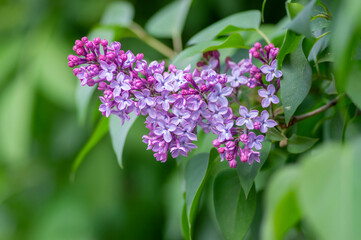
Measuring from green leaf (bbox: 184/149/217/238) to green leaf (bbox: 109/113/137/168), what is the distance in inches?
4.5

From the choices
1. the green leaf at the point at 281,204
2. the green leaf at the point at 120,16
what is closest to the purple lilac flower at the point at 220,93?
the green leaf at the point at 281,204

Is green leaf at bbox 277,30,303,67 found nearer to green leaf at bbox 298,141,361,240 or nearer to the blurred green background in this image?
green leaf at bbox 298,141,361,240

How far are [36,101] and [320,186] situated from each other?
1.53 metres

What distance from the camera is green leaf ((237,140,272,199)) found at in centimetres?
70

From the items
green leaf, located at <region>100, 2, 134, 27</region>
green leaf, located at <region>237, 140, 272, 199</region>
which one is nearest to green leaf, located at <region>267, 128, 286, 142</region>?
green leaf, located at <region>237, 140, 272, 199</region>

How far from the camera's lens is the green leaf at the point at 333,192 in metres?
0.42

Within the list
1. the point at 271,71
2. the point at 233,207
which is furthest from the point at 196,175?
the point at 271,71

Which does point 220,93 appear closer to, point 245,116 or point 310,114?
point 245,116

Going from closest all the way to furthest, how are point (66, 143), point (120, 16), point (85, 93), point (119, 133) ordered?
point (119, 133) → point (85, 93) → point (120, 16) → point (66, 143)

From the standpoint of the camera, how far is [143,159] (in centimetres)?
193

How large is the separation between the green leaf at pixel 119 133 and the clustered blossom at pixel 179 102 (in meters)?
0.10

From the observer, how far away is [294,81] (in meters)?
0.69

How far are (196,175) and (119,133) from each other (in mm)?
166

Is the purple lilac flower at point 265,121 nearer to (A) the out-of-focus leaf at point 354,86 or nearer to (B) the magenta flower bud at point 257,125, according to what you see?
(B) the magenta flower bud at point 257,125
